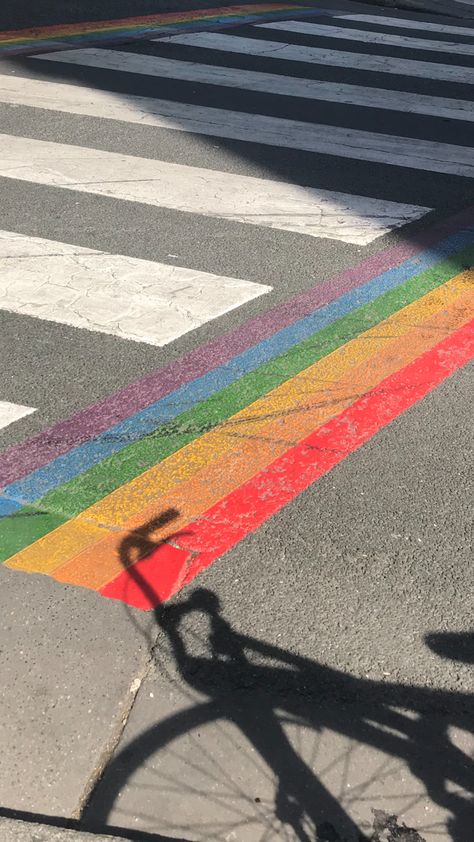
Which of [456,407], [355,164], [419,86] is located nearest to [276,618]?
[456,407]

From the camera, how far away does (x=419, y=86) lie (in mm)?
10703

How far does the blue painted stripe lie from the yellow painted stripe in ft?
0.73

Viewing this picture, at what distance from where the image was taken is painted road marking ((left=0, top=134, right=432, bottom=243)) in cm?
664

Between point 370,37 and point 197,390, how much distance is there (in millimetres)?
10288

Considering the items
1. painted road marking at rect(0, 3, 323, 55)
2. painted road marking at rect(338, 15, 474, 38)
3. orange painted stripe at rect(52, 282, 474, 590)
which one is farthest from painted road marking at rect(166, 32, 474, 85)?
orange painted stripe at rect(52, 282, 474, 590)

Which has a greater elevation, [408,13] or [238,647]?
[408,13]

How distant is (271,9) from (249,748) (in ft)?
46.2

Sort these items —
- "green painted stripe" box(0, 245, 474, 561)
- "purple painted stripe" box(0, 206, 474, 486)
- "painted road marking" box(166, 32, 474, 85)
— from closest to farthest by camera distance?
"green painted stripe" box(0, 245, 474, 561)
"purple painted stripe" box(0, 206, 474, 486)
"painted road marking" box(166, 32, 474, 85)

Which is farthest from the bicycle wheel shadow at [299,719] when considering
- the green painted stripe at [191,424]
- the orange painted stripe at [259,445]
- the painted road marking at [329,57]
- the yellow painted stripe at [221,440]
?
the painted road marking at [329,57]

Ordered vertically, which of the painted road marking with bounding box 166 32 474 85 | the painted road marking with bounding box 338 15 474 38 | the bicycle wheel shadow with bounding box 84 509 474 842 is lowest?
the bicycle wheel shadow with bounding box 84 509 474 842

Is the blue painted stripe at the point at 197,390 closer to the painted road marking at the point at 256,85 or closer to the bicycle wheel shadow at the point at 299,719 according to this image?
the bicycle wheel shadow at the point at 299,719

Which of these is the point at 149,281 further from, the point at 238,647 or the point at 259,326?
the point at 238,647

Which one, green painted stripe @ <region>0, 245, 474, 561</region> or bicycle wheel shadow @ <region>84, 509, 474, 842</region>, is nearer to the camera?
bicycle wheel shadow @ <region>84, 509, 474, 842</region>

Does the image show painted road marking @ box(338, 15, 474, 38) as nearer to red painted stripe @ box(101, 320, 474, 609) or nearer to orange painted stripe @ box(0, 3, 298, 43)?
orange painted stripe @ box(0, 3, 298, 43)
